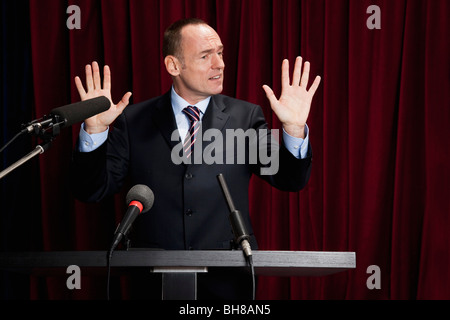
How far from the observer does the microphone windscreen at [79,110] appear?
1.29 meters

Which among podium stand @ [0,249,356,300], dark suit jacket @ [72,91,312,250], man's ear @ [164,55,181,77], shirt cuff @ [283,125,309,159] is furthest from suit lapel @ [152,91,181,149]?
podium stand @ [0,249,356,300]

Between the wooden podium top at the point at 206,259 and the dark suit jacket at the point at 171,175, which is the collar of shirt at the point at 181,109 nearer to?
the dark suit jacket at the point at 171,175

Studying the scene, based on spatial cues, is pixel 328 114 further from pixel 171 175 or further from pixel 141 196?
pixel 141 196

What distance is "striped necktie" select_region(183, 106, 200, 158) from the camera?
2.01 meters

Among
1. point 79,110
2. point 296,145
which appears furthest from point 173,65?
point 79,110

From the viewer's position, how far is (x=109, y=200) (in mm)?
2855

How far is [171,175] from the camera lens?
1.97 meters

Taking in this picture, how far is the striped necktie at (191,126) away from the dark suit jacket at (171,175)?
0.04 meters

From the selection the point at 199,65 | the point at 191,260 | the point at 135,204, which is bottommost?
the point at 191,260

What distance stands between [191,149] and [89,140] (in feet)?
1.29

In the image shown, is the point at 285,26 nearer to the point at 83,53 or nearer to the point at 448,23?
the point at 448,23

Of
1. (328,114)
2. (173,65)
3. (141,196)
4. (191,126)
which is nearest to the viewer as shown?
(141,196)

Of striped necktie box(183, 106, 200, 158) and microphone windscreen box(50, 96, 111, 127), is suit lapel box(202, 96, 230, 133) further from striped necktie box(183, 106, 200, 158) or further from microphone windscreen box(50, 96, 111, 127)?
microphone windscreen box(50, 96, 111, 127)

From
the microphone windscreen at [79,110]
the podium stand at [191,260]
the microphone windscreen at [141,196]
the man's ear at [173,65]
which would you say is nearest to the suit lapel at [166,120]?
the man's ear at [173,65]
